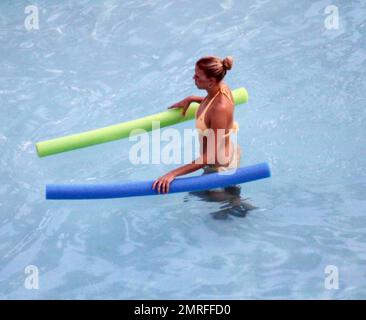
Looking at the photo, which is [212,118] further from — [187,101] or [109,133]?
[109,133]

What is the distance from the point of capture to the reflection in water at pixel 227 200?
459 cm

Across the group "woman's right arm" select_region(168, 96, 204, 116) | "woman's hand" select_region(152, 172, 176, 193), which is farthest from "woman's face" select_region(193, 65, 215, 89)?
"woman's hand" select_region(152, 172, 176, 193)

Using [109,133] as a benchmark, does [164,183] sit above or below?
below

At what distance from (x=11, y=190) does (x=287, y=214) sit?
6.51 feet

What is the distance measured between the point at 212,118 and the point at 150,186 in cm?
55

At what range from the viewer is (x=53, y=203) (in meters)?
5.05

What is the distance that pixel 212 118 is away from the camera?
4203 mm

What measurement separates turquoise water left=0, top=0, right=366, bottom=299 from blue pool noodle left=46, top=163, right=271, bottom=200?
366 mm

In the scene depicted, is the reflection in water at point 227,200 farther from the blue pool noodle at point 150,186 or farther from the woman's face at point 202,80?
the woman's face at point 202,80

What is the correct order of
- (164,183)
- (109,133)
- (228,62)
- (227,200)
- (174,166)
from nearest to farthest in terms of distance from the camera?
1. (228,62)
2. (164,183)
3. (227,200)
4. (109,133)
5. (174,166)

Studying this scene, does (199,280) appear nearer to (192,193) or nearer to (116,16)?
(192,193)

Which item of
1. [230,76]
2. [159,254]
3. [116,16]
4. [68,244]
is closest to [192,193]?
[159,254]

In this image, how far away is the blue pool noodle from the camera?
167 inches

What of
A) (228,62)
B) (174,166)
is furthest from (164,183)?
(174,166)
